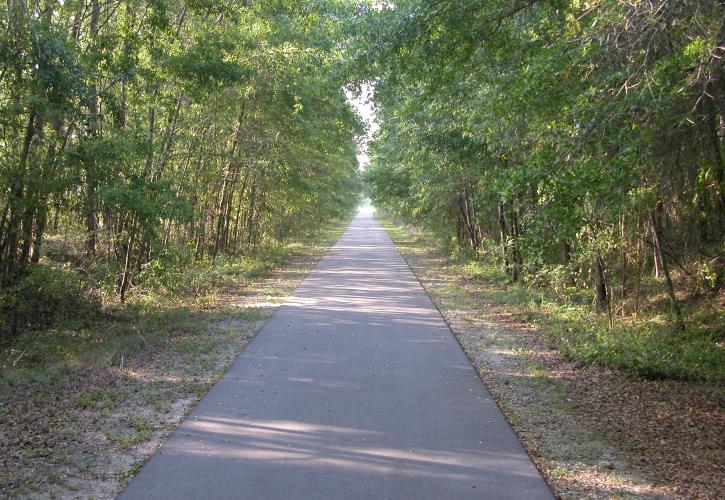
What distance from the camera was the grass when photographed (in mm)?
8078

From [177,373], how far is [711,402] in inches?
248

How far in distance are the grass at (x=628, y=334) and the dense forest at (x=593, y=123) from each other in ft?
0.30

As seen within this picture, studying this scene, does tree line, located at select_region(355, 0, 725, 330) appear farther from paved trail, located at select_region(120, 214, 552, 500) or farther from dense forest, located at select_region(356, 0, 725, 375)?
paved trail, located at select_region(120, 214, 552, 500)

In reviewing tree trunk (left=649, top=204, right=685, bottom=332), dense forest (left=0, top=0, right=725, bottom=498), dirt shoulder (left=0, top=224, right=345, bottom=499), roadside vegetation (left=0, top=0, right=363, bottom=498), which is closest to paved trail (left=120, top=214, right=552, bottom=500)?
dense forest (left=0, top=0, right=725, bottom=498)

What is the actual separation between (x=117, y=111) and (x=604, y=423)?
26.5 feet

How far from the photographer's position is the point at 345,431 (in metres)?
5.89

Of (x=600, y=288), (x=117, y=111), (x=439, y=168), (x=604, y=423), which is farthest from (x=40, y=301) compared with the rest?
(x=439, y=168)

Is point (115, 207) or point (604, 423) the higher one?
point (115, 207)

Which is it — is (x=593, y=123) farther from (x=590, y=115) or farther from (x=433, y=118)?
(x=433, y=118)

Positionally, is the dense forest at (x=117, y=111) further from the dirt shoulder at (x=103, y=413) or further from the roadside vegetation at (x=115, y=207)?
the dirt shoulder at (x=103, y=413)

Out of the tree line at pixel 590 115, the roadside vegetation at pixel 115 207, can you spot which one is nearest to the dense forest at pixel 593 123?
the tree line at pixel 590 115

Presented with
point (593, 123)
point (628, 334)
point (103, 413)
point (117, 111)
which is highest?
point (117, 111)

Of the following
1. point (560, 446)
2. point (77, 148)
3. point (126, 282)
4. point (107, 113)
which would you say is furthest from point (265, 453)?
point (126, 282)

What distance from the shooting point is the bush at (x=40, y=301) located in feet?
34.3
